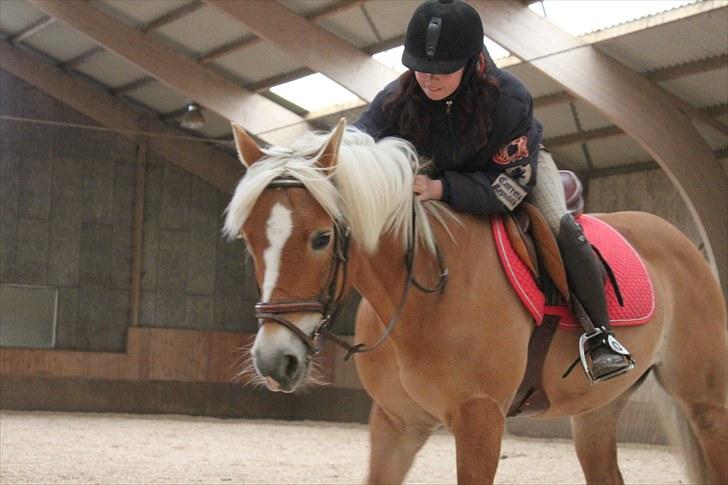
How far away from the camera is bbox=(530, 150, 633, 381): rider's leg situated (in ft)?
11.0

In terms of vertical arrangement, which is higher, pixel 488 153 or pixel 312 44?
pixel 312 44

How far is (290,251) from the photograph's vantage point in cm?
270

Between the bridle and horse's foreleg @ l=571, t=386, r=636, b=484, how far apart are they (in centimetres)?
153

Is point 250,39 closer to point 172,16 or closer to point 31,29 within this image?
point 172,16

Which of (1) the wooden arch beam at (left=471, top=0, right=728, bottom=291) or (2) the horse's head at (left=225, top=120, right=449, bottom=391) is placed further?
(1) the wooden arch beam at (left=471, top=0, right=728, bottom=291)

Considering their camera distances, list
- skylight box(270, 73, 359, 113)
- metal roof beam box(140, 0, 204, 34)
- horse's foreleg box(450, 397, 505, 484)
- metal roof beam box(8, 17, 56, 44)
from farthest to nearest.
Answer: metal roof beam box(8, 17, 56, 44)
skylight box(270, 73, 359, 113)
metal roof beam box(140, 0, 204, 34)
horse's foreleg box(450, 397, 505, 484)

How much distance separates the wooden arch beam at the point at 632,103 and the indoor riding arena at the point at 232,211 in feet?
0.07

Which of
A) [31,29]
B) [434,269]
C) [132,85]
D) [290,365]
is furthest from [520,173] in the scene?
[132,85]

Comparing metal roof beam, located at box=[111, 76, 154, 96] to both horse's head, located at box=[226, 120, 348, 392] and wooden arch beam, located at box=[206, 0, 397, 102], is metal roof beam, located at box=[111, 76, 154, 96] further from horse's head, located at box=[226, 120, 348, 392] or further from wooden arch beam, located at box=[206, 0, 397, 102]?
horse's head, located at box=[226, 120, 348, 392]

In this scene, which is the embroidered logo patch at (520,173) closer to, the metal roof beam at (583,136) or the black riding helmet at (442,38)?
the black riding helmet at (442,38)

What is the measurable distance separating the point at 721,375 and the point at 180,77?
30.2ft

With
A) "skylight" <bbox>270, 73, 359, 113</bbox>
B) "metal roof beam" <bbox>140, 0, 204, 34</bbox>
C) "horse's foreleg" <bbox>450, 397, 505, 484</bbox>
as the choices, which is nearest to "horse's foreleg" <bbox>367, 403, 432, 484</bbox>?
"horse's foreleg" <bbox>450, 397, 505, 484</bbox>

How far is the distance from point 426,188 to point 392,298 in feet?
1.14

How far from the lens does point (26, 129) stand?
47.8 ft
